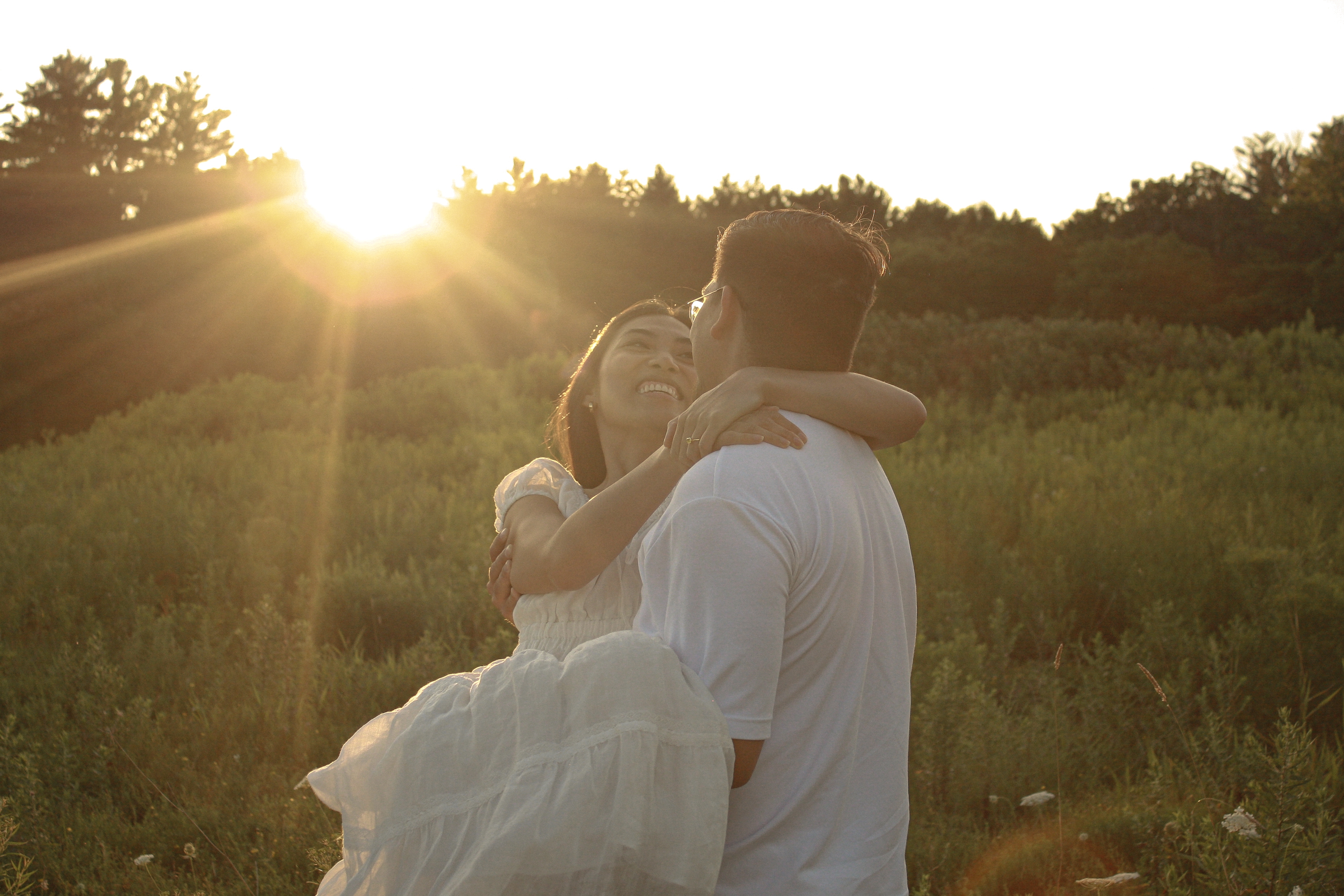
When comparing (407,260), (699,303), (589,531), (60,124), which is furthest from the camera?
(60,124)

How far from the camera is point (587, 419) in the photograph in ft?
10.2

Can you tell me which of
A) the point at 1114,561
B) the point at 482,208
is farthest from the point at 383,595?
the point at 482,208

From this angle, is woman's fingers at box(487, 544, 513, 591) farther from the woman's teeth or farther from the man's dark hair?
the man's dark hair

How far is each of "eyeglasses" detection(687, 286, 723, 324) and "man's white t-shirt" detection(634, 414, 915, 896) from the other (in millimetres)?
302

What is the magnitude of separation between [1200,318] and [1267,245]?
1093 cm

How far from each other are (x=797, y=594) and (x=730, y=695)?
0.21 meters

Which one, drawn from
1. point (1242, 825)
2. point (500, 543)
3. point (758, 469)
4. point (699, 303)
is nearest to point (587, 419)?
point (500, 543)

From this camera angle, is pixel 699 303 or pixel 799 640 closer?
pixel 799 640

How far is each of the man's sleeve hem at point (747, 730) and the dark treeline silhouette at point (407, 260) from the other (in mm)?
18348

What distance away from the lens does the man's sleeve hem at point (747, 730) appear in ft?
4.66

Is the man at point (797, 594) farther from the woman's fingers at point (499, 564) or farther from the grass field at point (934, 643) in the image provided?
the grass field at point (934, 643)

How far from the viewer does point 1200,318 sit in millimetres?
31156

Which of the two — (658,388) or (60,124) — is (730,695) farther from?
(60,124)

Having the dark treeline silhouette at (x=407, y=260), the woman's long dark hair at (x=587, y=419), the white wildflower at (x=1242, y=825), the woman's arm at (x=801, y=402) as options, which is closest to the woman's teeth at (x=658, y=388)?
the woman's long dark hair at (x=587, y=419)
